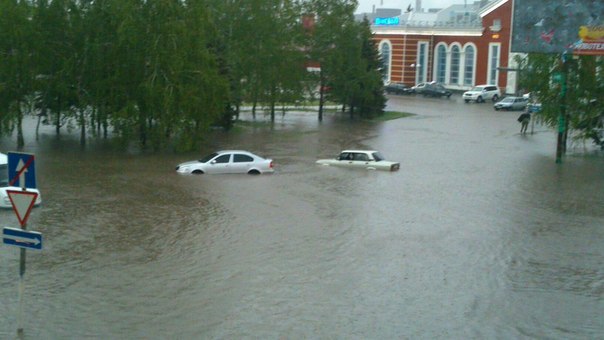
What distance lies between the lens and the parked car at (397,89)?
81.5m

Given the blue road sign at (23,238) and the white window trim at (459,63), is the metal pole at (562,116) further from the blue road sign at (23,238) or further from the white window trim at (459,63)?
the white window trim at (459,63)

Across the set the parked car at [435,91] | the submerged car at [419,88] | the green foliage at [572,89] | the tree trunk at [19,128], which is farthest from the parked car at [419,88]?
the tree trunk at [19,128]

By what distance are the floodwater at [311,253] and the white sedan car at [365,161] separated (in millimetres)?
597

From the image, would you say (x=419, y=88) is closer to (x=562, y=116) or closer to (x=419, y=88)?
(x=419, y=88)

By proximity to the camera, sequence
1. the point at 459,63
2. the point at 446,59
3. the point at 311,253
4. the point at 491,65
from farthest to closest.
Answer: the point at 446,59
the point at 459,63
the point at 491,65
the point at 311,253

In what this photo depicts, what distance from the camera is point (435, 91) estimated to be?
3086 inches

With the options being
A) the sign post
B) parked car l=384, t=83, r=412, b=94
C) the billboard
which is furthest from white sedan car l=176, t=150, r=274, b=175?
parked car l=384, t=83, r=412, b=94

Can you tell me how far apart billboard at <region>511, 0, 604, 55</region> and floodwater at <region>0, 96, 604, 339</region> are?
16.0 ft

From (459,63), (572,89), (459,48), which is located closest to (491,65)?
(459,63)

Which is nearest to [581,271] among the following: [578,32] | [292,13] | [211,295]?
[211,295]

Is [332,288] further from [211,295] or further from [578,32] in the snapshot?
[578,32]

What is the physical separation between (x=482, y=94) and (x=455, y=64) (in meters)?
10.2

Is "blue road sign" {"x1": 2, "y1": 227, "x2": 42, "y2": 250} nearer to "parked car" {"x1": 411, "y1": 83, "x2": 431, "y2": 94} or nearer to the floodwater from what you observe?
the floodwater

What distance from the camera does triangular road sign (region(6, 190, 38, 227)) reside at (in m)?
10.2
